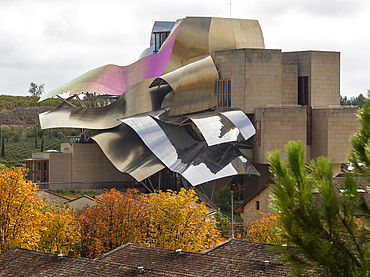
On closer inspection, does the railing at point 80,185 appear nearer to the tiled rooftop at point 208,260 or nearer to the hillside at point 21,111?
the tiled rooftop at point 208,260

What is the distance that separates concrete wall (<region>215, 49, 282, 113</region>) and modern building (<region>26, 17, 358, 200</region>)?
0.11 metres

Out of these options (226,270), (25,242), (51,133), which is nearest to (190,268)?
(226,270)

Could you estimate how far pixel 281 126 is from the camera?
188 ft

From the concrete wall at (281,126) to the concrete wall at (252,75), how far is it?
166 inches

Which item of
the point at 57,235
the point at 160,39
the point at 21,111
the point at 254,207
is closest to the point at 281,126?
the point at 254,207

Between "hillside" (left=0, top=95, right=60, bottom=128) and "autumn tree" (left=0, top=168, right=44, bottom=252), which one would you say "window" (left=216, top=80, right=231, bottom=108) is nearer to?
"autumn tree" (left=0, top=168, right=44, bottom=252)

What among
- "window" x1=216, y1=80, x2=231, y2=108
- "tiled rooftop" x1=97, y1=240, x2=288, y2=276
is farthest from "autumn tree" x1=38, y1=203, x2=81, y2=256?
"window" x1=216, y1=80, x2=231, y2=108

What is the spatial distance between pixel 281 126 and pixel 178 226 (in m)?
27.4

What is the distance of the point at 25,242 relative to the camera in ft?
89.9

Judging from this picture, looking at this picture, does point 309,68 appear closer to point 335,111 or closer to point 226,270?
point 335,111

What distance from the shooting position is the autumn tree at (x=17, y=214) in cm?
2740

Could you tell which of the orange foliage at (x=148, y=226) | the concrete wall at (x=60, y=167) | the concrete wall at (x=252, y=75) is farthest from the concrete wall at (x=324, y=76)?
the orange foliage at (x=148, y=226)

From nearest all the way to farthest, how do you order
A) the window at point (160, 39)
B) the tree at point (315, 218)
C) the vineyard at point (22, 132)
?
1. the tree at point (315, 218)
2. the window at point (160, 39)
3. the vineyard at point (22, 132)

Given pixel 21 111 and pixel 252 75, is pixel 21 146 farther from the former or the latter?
pixel 252 75
